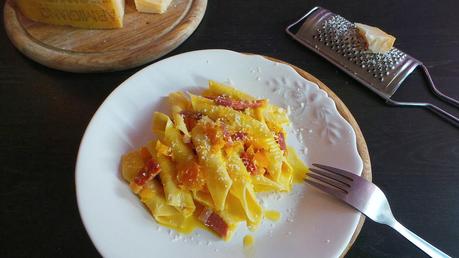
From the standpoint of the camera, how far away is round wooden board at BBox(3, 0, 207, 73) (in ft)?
5.66

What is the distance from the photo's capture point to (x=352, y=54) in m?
1.80

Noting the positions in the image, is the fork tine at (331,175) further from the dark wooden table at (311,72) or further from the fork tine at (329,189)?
the dark wooden table at (311,72)

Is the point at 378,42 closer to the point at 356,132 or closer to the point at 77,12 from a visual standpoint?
the point at 356,132

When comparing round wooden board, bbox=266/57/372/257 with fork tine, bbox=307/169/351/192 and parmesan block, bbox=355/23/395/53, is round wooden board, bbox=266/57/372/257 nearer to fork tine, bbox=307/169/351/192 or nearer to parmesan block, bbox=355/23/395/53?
fork tine, bbox=307/169/351/192

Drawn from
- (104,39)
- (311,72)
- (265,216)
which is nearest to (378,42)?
(311,72)

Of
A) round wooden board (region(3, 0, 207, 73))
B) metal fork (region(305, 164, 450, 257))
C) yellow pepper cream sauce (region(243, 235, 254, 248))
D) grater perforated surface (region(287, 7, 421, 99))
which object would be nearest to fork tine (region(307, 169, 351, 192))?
metal fork (region(305, 164, 450, 257))

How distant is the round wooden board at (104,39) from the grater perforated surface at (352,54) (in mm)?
539

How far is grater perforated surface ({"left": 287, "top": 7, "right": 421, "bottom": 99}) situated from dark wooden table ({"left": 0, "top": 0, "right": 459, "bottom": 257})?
0.14 feet

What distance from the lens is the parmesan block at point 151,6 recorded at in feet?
6.10

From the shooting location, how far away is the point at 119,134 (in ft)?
4.66

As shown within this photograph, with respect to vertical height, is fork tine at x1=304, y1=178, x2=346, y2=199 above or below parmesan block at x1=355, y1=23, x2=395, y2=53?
below

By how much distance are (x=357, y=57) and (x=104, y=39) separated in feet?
3.63

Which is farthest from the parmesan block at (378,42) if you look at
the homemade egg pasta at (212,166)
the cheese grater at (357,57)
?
the homemade egg pasta at (212,166)

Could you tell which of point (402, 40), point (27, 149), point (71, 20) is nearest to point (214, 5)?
point (71, 20)
